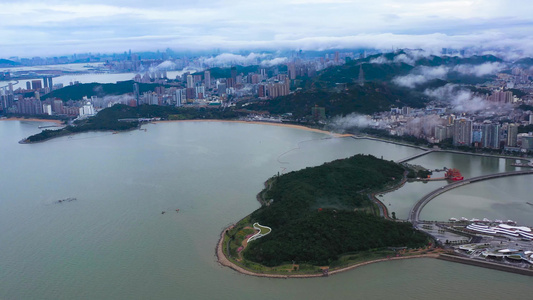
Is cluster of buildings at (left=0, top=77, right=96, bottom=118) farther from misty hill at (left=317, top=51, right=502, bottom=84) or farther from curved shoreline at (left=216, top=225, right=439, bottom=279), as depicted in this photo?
curved shoreline at (left=216, top=225, right=439, bottom=279)

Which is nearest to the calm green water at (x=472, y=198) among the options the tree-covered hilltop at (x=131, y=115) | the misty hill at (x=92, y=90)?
the tree-covered hilltop at (x=131, y=115)

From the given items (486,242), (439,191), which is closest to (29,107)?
(439,191)

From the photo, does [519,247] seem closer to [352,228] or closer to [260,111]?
[352,228]

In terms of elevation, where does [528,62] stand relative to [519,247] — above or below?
above

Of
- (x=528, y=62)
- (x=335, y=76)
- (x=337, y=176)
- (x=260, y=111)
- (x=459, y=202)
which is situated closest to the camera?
(x=459, y=202)

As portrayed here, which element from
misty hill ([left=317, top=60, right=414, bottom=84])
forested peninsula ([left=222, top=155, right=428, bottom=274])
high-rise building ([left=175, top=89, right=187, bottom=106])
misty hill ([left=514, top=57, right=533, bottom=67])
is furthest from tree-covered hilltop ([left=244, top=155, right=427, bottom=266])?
misty hill ([left=514, top=57, right=533, bottom=67])

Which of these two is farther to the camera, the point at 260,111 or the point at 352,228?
the point at 260,111

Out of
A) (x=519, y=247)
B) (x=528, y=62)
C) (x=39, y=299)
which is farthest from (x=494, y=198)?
(x=528, y=62)
